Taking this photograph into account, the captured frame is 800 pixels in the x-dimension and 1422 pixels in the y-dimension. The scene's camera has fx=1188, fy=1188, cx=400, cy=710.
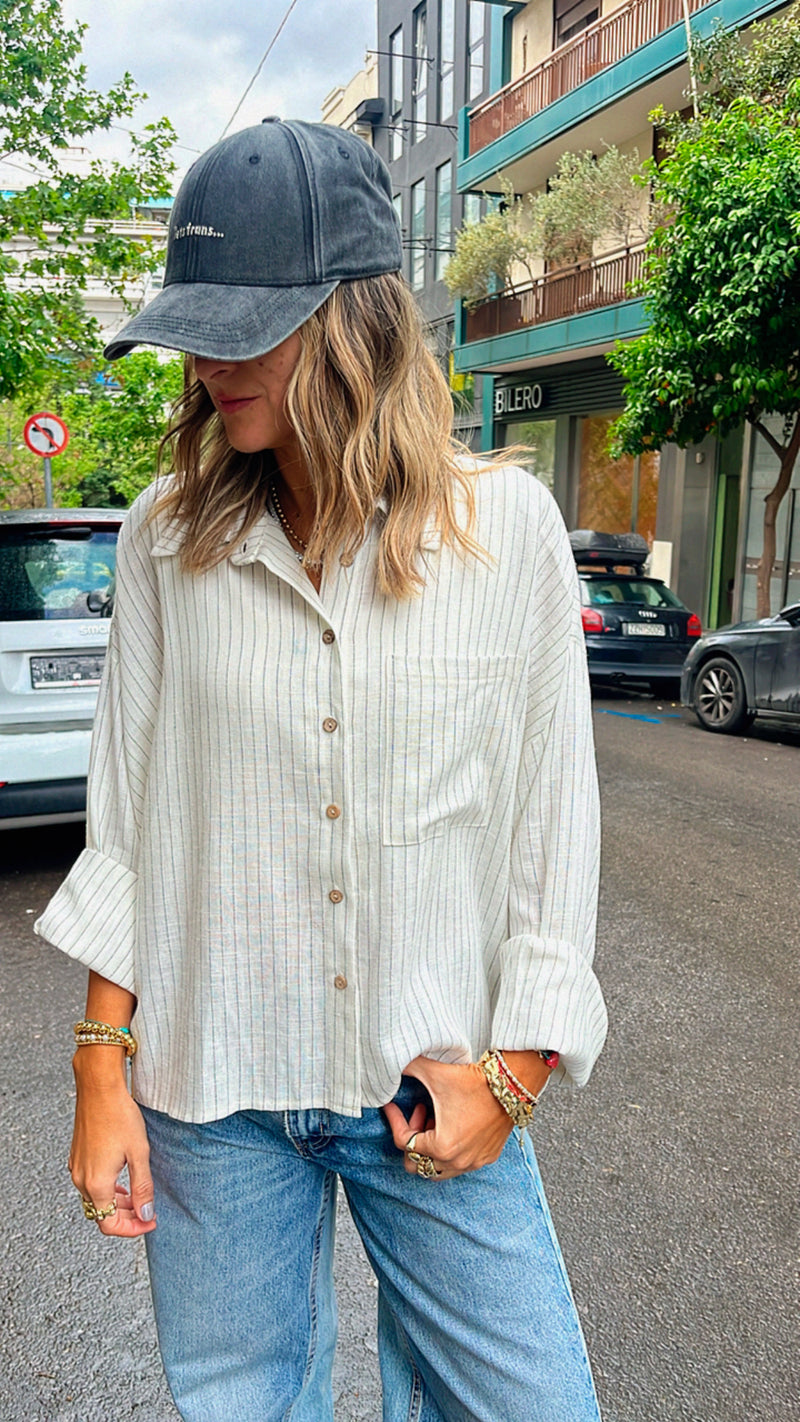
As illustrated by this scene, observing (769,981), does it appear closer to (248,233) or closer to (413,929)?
(413,929)

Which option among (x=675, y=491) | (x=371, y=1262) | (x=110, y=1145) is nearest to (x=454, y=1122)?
(x=371, y=1262)

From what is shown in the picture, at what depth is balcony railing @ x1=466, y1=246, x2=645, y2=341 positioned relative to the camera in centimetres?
1788

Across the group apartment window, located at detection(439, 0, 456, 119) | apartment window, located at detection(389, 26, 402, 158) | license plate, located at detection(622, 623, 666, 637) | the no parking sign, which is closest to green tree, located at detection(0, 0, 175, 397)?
the no parking sign

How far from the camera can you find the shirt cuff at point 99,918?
4.36ft

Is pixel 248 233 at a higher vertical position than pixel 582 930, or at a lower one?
higher

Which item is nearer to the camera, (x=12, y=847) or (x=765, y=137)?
(x=12, y=847)

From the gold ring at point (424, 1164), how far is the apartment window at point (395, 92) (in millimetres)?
32644

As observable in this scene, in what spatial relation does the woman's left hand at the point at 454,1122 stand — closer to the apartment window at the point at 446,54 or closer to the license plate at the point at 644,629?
the license plate at the point at 644,629

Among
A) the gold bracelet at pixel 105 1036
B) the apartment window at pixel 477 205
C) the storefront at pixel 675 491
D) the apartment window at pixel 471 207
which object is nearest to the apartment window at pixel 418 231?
the apartment window at pixel 471 207

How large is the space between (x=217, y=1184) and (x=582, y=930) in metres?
0.49

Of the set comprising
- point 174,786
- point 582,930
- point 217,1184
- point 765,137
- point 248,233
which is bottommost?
point 217,1184

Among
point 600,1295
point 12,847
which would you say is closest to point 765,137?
point 12,847

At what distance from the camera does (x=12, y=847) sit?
20.3 ft

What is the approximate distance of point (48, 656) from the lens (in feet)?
17.3
